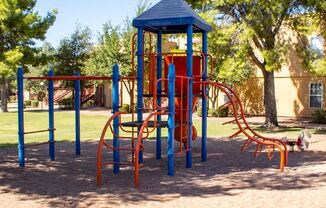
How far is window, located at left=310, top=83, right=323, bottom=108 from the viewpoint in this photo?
25938mm

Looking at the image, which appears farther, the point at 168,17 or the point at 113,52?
the point at 113,52

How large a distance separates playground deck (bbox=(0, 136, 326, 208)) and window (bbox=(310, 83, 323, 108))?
14592 mm

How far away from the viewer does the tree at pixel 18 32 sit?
96.6 ft

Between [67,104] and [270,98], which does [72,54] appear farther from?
[270,98]

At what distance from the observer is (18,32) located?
30812 millimetres

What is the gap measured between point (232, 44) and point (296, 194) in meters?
11.3

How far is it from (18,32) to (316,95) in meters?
20.6

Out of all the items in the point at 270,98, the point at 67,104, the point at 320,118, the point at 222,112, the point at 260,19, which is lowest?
the point at 320,118

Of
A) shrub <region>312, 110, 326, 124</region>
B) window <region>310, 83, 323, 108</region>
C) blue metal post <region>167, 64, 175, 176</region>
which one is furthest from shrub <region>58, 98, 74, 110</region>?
blue metal post <region>167, 64, 175, 176</region>

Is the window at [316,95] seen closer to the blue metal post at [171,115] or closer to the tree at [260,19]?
the tree at [260,19]

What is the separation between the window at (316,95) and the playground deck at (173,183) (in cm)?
1459

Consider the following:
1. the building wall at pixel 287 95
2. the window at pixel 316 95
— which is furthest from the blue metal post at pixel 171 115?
the window at pixel 316 95

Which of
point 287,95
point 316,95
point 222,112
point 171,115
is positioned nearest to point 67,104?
point 222,112

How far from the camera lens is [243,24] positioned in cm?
1741
